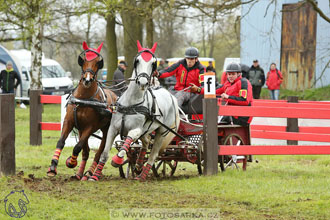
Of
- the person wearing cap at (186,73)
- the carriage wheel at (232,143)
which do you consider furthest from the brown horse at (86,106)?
the carriage wheel at (232,143)

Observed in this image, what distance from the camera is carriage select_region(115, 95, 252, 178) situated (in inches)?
390

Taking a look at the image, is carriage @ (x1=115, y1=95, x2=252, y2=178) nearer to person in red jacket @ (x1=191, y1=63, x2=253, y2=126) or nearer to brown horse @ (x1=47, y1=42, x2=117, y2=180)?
person in red jacket @ (x1=191, y1=63, x2=253, y2=126)

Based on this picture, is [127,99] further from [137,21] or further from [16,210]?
[137,21]

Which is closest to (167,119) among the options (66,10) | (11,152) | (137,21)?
(11,152)

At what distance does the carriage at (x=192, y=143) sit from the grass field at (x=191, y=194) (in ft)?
1.03

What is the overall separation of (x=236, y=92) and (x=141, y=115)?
2.34m

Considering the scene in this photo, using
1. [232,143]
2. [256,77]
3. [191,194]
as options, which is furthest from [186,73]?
[256,77]

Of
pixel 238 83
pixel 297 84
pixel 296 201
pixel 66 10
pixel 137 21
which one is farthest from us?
pixel 297 84

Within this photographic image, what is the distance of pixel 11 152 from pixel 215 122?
310 centimetres

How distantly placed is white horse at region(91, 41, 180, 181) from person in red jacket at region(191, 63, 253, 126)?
1.14 metres

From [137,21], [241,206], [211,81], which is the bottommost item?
[241,206]

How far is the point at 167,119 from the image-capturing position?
9898mm

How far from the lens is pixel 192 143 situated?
10.0m

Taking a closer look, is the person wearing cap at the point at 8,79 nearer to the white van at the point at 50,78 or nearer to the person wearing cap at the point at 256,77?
the white van at the point at 50,78
